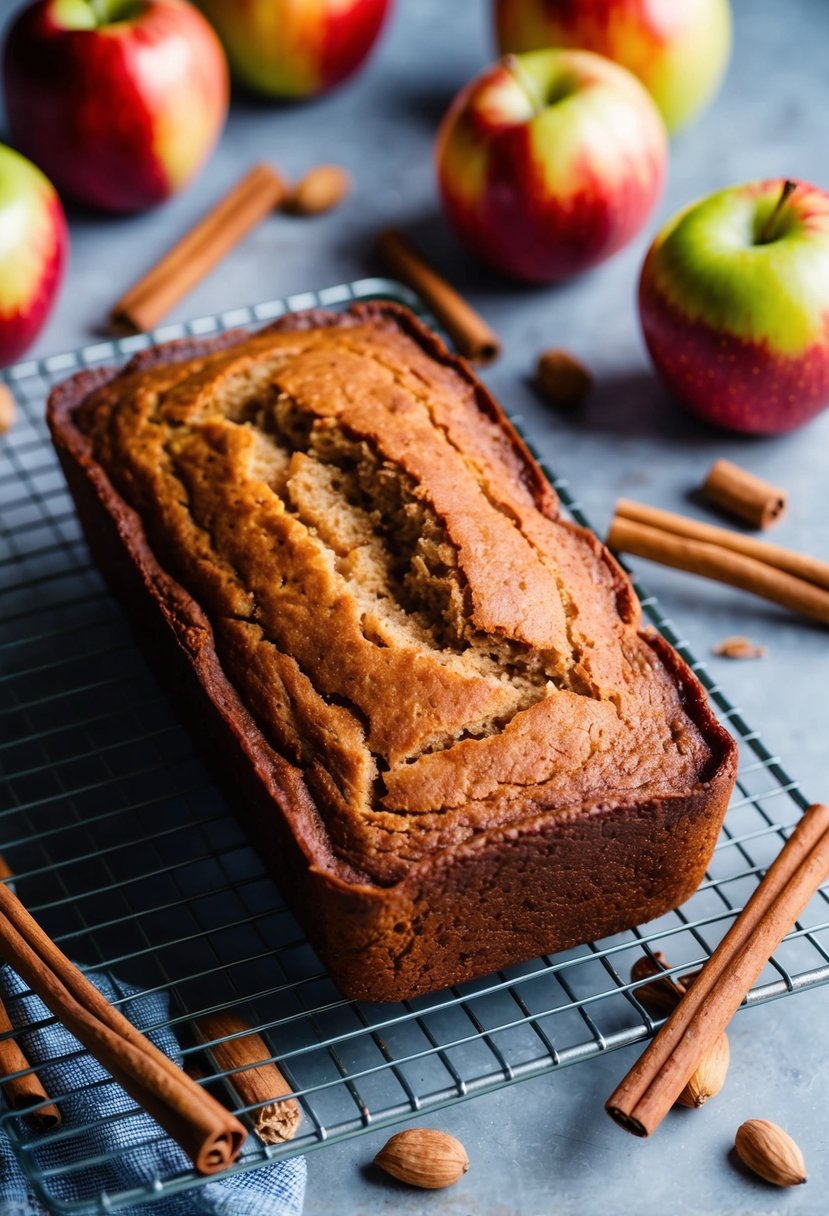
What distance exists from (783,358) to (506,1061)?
1476 mm

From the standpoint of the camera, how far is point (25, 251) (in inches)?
118

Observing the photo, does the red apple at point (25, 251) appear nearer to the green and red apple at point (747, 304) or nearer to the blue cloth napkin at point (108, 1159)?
the green and red apple at point (747, 304)

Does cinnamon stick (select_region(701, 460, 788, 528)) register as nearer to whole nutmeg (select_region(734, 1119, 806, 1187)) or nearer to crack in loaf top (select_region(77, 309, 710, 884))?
crack in loaf top (select_region(77, 309, 710, 884))

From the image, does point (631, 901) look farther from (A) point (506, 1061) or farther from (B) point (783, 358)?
(B) point (783, 358)

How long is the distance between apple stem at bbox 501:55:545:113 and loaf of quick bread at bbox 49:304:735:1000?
2.94ft

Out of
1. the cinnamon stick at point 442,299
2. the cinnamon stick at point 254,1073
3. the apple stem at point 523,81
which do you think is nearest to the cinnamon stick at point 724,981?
the cinnamon stick at point 254,1073

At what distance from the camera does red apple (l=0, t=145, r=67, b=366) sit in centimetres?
297

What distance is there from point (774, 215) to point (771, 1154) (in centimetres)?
174

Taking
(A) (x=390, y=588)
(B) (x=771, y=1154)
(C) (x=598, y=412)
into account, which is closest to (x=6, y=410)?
(A) (x=390, y=588)

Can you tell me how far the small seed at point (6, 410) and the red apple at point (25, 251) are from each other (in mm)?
127

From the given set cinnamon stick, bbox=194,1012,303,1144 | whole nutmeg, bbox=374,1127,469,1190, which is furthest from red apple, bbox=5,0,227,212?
whole nutmeg, bbox=374,1127,469,1190

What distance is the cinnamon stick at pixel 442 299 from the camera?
315 cm

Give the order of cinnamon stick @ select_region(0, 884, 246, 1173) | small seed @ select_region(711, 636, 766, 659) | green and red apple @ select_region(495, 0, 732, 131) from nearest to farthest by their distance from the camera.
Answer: cinnamon stick @ select_region(0, 884, 246, 1173) → small seed @ select_region(711, 636, 766, 659) → green and red apple @ select_region(495, 0, 732, 131)

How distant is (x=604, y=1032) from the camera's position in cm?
209
